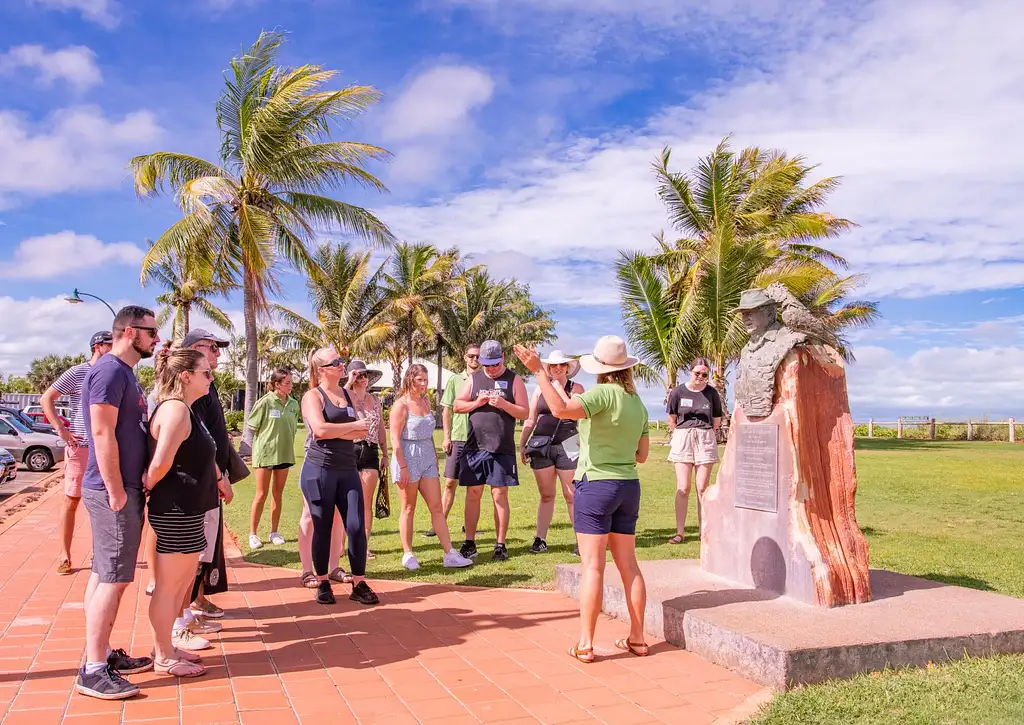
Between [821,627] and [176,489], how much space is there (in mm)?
3679

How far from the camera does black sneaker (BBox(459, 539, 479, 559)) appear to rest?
302 inches

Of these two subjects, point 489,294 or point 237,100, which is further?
point 489,294

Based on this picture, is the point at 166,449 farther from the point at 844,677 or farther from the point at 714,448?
the point at 714,448

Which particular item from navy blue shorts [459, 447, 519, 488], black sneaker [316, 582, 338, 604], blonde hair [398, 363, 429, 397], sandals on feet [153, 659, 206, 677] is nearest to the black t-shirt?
navy blue shorts [459, 447, 519, 488]

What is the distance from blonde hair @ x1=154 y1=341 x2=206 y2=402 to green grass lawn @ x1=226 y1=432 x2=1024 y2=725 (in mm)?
3100

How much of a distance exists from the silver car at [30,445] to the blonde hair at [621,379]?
1779cm

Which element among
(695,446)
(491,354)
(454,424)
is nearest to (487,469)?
(454,424)

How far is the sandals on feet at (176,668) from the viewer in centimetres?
442

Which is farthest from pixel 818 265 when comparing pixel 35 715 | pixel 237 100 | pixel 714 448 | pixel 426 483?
pixel 35 715

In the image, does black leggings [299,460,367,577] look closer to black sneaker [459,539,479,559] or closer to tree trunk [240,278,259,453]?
black sneaker [459,539,479,559]

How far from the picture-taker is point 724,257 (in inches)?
874

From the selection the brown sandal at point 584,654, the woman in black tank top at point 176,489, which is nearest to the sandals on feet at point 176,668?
the woman in black tank top at point 176,489

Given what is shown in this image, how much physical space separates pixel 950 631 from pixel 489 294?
40.3 m

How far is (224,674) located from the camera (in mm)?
4508
